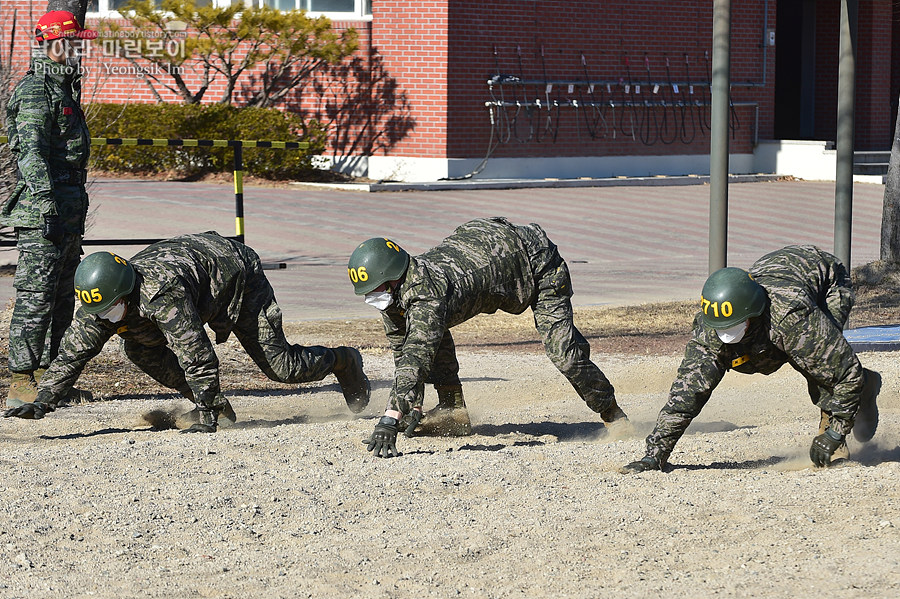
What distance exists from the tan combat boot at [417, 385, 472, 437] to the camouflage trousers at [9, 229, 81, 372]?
254cm

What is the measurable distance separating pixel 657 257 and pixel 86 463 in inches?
453

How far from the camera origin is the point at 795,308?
20.8ft

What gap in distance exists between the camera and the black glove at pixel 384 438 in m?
6.83

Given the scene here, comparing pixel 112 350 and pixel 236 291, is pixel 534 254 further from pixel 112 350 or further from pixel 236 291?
pixel 112 350

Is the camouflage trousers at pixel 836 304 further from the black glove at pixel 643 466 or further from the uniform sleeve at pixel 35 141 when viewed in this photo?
the uniform sleeve at pixel 35 141

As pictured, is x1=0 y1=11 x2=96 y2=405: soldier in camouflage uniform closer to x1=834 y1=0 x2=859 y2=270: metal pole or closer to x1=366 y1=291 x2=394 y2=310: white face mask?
x1=366 y1=291 x2=394 y2=310: white face mask

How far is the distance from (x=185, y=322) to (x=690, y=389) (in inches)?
107

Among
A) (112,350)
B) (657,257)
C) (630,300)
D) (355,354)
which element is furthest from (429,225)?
(355,354)

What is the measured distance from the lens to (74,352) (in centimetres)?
740

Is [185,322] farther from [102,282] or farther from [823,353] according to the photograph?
[823,353]

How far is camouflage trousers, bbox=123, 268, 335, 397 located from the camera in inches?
314

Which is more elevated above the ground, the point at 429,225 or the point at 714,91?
the point at 714,91

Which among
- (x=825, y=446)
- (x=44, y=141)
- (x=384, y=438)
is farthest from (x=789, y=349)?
(x=44, y=141)

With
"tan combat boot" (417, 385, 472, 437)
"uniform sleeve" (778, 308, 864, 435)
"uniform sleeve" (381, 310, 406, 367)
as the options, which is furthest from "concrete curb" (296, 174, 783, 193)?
"uniform sleeve" (778, 308, 864, 435)
